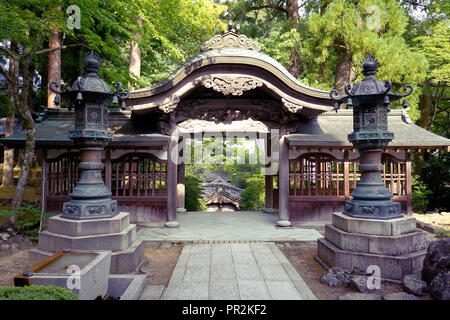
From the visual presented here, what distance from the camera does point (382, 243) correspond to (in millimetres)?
4730

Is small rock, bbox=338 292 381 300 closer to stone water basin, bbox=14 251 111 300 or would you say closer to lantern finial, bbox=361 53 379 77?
stone water basin, bbox=14 251 111 300

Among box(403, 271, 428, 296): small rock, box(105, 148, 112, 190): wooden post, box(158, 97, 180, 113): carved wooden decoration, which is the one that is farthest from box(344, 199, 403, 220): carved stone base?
box(105, 148, 112, 190): wooden post

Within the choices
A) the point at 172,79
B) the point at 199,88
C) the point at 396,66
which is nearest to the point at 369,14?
the point at 396,66

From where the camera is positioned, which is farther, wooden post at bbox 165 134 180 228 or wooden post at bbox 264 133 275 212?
wooden post at bbox 264 133 275 212

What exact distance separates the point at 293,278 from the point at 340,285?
75 cm

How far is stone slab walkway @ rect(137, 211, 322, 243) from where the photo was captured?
7.43 meters

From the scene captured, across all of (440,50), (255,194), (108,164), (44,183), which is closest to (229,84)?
(108,164)

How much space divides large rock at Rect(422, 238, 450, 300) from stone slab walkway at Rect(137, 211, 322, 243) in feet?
10.8

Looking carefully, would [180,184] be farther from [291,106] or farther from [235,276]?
[235,276]

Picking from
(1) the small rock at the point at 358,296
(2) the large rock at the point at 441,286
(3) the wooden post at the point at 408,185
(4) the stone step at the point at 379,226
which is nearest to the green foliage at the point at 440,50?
(3) the wooden post at the point at 408,185

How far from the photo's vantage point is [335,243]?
5305 millimetres

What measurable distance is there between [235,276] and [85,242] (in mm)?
2641

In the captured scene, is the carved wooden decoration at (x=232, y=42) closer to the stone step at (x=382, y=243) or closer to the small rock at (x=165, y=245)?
the small rock at (x=165, y=245)

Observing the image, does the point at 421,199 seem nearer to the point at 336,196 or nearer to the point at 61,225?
the point at 336,196
